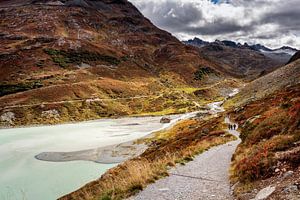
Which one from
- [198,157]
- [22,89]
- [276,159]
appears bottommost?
[198,157]

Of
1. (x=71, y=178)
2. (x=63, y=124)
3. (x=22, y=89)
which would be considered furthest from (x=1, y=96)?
(x=71, y=178)

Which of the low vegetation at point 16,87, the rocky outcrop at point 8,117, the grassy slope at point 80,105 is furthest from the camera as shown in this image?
the low vegetation at point 16,87

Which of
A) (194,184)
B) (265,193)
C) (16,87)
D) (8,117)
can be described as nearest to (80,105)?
(8,117)

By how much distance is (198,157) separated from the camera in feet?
91.5

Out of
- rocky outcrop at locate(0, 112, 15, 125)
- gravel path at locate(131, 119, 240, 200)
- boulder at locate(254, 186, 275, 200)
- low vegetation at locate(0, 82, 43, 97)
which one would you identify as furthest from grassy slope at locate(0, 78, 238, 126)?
boulder at locate(254, 186, 275, 200)

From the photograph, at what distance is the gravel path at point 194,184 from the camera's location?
1545cm

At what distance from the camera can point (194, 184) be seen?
17734mm

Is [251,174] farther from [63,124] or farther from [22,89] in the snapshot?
[22,89]

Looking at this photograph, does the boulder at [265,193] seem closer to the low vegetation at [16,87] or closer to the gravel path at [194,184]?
the gravel path at [194,184]

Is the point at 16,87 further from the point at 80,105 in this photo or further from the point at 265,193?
the point at 265,193

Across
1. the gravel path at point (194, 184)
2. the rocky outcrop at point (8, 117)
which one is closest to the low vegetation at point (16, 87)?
the rocky outcrop at point (8, 117)

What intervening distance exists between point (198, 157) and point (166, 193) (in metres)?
12.2

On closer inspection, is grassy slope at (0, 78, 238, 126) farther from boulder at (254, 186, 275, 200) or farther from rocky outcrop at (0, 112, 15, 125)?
boulder at (254, 186, 275, 200)

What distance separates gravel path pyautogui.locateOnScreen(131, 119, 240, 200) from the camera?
15.5 meters
